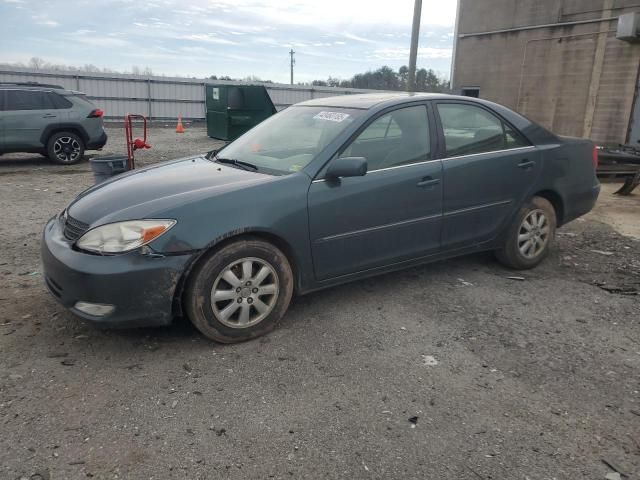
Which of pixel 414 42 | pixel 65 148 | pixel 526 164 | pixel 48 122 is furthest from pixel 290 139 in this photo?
pixel 414 42

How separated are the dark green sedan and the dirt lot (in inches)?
13.3

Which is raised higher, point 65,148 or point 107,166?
point 107,166

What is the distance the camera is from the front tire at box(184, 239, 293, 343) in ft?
10.6

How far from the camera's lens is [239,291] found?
3.35 metres

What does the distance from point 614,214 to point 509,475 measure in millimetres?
6226

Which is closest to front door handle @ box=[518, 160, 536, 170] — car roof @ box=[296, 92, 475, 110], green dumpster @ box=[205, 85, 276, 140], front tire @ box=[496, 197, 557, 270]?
front tire @ box=[496, 197, 557, 270]

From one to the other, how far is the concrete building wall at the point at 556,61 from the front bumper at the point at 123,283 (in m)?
12.7

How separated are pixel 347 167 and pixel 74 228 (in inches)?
72.2

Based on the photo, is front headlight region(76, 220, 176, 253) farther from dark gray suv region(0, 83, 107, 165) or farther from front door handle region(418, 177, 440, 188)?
dark gray suv region(0, 83, 107, 165)

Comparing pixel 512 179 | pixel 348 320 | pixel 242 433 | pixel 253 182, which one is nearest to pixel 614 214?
pixel 512 179

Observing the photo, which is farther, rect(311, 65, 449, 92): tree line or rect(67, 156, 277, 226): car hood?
rect(311, 65, 449, 92): tree line

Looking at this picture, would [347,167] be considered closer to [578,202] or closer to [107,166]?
[578,202]

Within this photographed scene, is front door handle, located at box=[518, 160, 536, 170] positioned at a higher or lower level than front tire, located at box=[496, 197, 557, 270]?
higher

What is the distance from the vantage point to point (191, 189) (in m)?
3.44
